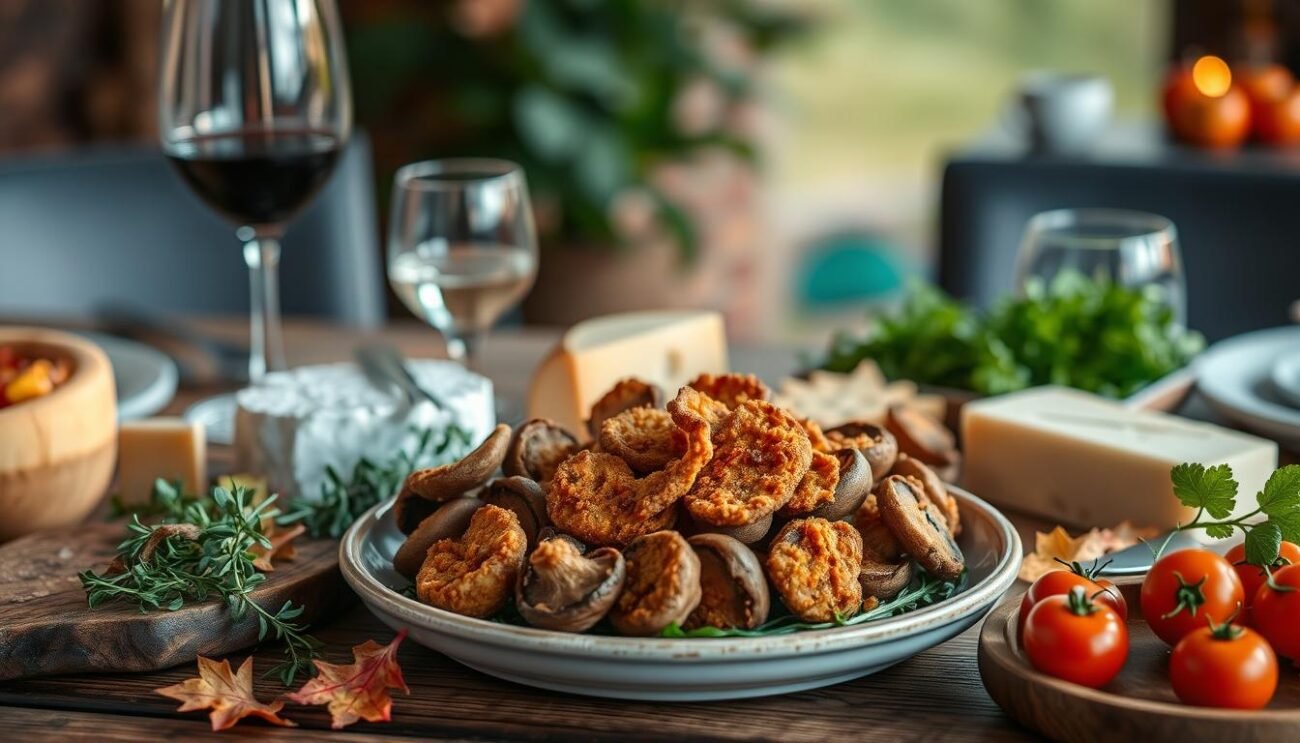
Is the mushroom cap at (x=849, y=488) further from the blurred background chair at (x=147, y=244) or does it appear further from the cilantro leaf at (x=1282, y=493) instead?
the blurred background chair at (x=147, y=244)

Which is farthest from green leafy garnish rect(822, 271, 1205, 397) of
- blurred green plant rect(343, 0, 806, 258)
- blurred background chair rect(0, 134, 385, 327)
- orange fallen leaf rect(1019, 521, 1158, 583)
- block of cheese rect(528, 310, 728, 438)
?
blurred green plant rect(343, 0, 806, 258)

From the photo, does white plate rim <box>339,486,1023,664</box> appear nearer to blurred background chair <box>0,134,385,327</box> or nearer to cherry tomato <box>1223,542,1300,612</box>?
cherry tomato <box>1223,542,1300,612</box>

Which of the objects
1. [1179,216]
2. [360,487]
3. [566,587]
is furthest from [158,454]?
[1179,216]

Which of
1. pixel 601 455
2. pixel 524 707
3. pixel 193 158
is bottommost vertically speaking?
pixel 524 707

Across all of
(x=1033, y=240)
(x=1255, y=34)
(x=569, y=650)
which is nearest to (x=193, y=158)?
(x=569, y=650)

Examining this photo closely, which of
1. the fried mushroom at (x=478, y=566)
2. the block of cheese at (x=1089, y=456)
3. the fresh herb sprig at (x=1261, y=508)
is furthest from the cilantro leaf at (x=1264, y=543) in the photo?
the fried mushroom at (x=478, y=566)

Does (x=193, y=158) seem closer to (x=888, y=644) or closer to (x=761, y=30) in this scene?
(x=888, y=644)
